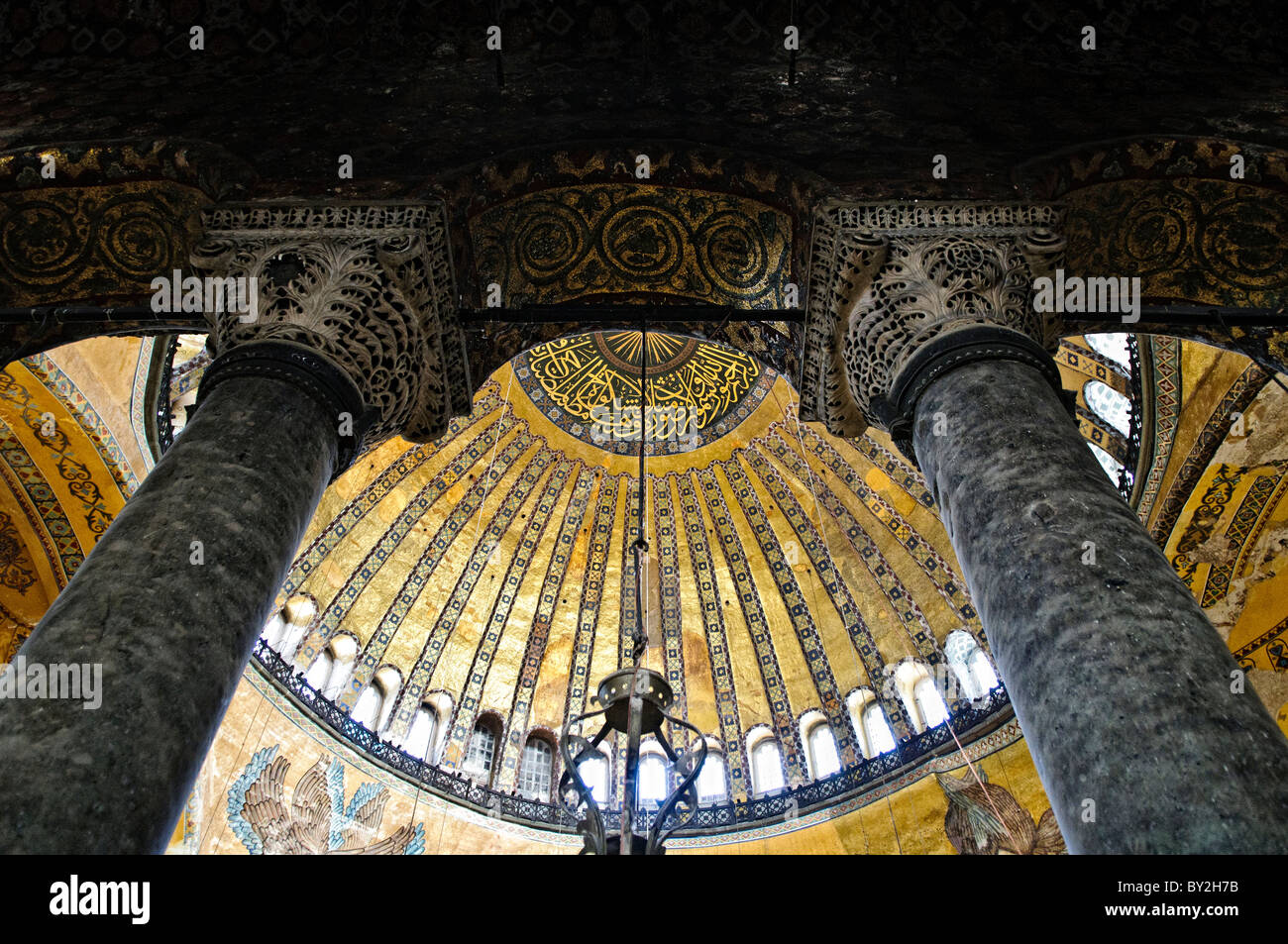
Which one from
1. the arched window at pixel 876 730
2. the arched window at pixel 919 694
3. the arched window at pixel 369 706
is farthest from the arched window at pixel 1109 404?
the arched window at pixel 369 706

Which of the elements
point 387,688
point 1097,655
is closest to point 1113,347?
point 1097,655

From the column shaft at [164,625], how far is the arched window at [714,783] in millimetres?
8519

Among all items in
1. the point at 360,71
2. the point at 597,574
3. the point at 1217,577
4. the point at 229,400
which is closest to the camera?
the point at 229,400

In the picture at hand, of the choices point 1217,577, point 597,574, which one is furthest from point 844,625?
point 1217,577

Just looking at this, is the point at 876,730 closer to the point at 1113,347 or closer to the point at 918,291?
the point at 1113,347

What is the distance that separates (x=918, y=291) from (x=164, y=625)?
12.4 feet

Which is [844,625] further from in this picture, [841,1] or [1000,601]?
[1000,601]

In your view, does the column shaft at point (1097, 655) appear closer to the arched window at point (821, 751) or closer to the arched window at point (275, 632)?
the arched window at point (821, 751)

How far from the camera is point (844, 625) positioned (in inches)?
474

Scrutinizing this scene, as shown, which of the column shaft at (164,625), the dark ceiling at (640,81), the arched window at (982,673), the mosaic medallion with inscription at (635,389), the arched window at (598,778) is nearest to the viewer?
the column shaft at (164,625)

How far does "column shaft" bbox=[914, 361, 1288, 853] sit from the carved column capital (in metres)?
0.52

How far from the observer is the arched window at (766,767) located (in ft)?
39.0

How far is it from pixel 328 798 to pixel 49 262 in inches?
264

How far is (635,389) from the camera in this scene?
516 inches
